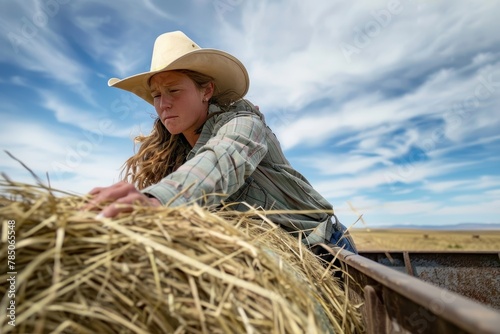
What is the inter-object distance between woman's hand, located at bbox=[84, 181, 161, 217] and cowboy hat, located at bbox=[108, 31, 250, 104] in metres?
1.32

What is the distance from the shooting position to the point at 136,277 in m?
0.96

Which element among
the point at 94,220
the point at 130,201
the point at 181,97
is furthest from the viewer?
the point at 181,97

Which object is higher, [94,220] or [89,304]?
[94,220]

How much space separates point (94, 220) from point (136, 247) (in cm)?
14

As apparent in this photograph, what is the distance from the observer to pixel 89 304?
3.05 ft

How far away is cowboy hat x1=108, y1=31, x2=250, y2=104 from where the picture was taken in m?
2.43

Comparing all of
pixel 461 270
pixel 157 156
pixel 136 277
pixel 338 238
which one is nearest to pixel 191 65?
pixel 157 156

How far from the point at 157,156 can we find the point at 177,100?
53cm

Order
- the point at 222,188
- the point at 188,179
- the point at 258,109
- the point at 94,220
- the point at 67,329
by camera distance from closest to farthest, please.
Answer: the point at 67,329, the point at 94,220, the point at 188,179, the point at 222,188, the point at 258,109

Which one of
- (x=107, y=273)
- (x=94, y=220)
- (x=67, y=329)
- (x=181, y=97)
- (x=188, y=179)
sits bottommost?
(x=67, y=329)

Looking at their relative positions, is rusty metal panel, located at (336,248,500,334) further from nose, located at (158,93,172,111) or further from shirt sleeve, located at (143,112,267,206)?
nose, located at (158,93,172,111)

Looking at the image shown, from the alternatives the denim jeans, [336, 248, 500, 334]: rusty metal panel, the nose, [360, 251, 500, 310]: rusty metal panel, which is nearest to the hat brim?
the nose

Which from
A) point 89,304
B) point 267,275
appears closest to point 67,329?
point 89,304

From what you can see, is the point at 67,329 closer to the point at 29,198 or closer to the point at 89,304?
the point at 89,304
